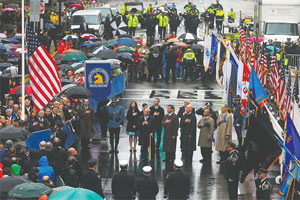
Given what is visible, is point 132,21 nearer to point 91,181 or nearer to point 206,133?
point 206,133

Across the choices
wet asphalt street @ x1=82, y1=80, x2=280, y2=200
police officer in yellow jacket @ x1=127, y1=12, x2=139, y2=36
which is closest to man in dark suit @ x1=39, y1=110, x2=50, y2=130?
wet asphalt street @ x1=82, y1=80, x2=280, y2=200

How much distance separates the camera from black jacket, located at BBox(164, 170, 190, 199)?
53.6 ft

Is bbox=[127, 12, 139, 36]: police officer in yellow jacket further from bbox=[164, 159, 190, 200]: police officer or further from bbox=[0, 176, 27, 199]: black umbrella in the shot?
bbox=[0, 176, 27, 199]: black umbrella

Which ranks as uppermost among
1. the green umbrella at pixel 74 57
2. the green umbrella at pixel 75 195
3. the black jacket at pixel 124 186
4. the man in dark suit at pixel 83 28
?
the man in dark suit at pixel 83 28

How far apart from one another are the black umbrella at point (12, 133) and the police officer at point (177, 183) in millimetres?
4407

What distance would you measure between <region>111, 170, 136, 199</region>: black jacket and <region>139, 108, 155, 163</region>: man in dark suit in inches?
233

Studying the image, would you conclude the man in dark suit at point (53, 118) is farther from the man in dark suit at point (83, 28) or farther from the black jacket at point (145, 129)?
the man in dark suit at point (83, 28)

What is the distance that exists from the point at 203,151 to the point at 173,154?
2.56 ft

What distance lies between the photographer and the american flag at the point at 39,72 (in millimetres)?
20484

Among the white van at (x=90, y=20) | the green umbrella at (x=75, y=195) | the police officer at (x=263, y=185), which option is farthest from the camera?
the white van at (x=90, y=20)

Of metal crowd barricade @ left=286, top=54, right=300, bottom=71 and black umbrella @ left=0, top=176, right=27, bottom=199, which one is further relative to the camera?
metal crowd barricade @ left=286, top=54, right=300, bottom=71

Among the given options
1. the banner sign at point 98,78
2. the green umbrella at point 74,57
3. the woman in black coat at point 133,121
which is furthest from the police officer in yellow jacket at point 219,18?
the woman in black coat at point 133,121

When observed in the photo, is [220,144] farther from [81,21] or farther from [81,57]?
[81,21]

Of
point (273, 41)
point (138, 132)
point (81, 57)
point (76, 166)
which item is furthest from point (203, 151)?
point (273, 41)
